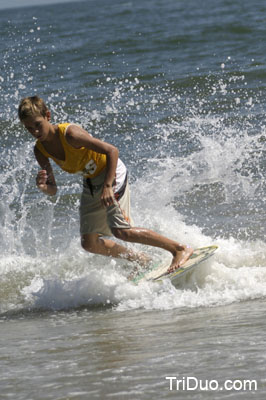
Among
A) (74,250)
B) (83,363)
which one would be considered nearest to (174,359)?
(83,363)

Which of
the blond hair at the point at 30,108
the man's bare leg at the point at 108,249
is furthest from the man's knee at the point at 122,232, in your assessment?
the blond hair at the point at 30,108

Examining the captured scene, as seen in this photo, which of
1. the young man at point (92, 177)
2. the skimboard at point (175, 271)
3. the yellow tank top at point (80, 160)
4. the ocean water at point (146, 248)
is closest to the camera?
the ocean water at point (146, 248)

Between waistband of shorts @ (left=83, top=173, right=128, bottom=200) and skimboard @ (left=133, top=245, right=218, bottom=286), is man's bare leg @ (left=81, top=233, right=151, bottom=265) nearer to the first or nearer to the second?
skimboard @ (left=133, top=245, right=218, bottom=286)

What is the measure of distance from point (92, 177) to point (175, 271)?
1.08 metres

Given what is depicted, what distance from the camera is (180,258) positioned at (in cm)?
587

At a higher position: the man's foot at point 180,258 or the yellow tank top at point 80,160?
the yellow tank top at point 80,160

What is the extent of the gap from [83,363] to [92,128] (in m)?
8.78

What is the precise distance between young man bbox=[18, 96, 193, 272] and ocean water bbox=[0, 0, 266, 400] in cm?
39

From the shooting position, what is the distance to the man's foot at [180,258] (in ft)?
19.1

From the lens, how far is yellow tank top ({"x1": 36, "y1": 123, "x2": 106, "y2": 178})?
527 centimetres

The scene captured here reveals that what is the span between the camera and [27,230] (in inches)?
324

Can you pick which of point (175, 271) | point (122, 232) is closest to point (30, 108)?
point (122, 232)

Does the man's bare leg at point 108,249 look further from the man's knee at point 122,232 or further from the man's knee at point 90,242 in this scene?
the man's knee at point 122,232

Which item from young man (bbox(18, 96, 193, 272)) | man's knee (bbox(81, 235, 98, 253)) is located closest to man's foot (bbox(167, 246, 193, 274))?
young man (bbox(18, 96, 193, 272))
